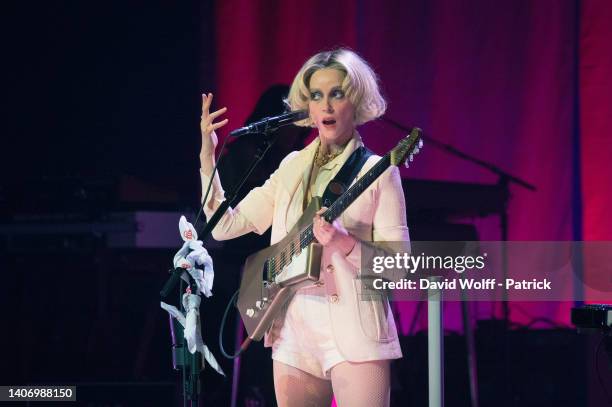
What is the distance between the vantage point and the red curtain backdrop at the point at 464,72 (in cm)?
587

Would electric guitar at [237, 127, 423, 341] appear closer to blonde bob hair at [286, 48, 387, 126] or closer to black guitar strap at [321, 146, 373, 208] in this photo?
black guitar strap at [321, 146, 373, 208]

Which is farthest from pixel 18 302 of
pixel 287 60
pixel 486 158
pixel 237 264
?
pixel 486 158

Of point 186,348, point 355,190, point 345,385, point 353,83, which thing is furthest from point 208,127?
point 345,385

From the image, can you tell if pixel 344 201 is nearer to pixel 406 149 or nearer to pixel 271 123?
pixel 406 149

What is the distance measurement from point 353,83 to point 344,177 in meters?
0.30

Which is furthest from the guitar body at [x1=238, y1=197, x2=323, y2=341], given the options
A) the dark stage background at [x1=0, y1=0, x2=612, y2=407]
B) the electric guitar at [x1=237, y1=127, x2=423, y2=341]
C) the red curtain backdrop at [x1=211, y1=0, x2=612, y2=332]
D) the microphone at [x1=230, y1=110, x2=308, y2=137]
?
the red curtain backdrop at [x1=211, y1=0, x2=612, y2=332]

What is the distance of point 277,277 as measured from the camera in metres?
2.62

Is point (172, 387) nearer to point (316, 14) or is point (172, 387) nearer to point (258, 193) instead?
point (258, 193)

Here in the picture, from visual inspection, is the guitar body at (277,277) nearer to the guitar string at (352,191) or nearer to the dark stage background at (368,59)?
the guitar string at (352,191)

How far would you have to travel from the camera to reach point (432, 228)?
4547 millimetres

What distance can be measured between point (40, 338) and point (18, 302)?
0.38 metres

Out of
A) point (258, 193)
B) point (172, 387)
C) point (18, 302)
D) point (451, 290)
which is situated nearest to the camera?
point (258, 193)

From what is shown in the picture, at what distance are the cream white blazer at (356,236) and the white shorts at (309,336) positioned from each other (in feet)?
0.17

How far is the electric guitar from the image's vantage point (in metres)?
2.39
